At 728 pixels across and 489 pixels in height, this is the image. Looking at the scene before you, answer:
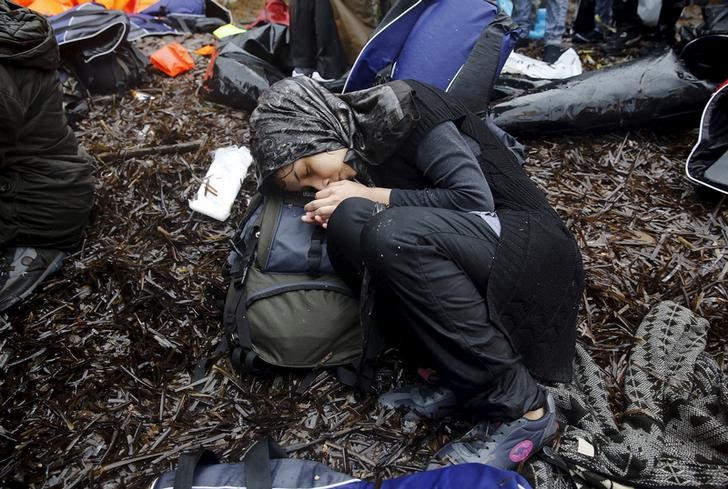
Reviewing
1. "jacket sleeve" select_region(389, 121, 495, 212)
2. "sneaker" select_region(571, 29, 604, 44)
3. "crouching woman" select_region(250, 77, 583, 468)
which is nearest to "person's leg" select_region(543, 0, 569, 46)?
"sneaker" select_region(571, 29, 604, 44)

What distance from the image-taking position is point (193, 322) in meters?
2.68

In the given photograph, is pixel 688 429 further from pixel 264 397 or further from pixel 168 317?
pixel 168 317

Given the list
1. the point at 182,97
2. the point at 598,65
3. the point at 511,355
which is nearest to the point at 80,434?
the point at 511,355

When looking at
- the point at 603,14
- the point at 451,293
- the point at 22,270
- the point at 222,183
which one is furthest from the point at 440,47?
the point at 603,14

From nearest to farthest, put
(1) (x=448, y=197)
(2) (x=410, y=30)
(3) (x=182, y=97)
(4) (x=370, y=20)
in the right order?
1. (1) (x=448, y=197)
2. (2) (x=410, y=30)
3. (4) (x=370, y=20)
4. (3) (x=182, y=97)

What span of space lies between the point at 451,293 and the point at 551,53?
13.6ft

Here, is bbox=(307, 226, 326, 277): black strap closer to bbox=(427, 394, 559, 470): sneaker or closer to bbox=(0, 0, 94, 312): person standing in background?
bbox=(427, 394, 559, 470): sneaker

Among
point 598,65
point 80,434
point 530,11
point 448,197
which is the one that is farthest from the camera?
point 530,11

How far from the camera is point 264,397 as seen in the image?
7.72 ft

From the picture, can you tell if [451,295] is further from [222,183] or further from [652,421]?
[222,183]

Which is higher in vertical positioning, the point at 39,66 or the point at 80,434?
the point at 39,66

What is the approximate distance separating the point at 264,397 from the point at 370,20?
317 cm

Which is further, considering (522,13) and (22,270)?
(522,13)

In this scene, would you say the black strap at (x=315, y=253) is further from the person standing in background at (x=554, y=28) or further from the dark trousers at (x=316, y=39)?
the person standing in background at (x=554, y=28)
